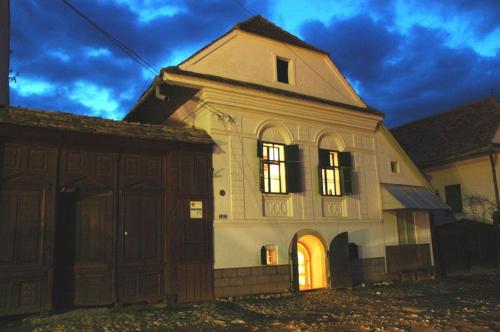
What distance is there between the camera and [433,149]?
928 inches

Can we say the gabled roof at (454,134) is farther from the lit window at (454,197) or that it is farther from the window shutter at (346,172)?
the window shutter at (346,172)

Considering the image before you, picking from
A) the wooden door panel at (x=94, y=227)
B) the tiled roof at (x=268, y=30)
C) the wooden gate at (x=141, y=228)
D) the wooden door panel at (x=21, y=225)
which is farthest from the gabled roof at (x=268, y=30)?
the wooden door panel at (x=21, y=225)

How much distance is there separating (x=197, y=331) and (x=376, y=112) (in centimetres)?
1180

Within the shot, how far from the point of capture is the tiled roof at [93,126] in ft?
33.1

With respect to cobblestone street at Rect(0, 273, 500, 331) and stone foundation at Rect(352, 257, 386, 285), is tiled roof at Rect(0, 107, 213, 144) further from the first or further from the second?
stone foundation at Rect(352, 257, 386, 285)

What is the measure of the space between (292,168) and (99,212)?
19.8ft

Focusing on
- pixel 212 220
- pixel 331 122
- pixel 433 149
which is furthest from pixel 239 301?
pixel 433 149

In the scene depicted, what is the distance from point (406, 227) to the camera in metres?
17.5

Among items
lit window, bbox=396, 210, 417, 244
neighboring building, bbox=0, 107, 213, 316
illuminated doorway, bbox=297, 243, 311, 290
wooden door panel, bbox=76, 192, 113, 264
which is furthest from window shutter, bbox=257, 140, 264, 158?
lit window, bbox=396, 210, 417, 244

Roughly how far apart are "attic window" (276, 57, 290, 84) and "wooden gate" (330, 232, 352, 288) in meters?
5.63

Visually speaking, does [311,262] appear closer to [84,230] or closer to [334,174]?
[334,174]

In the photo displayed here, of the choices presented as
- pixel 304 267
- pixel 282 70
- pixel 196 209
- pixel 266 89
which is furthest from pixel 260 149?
pixel 304 267

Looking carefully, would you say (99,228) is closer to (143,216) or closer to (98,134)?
(143,216)

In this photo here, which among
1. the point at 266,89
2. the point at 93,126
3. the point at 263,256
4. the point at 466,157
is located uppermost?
the point at 266,89
